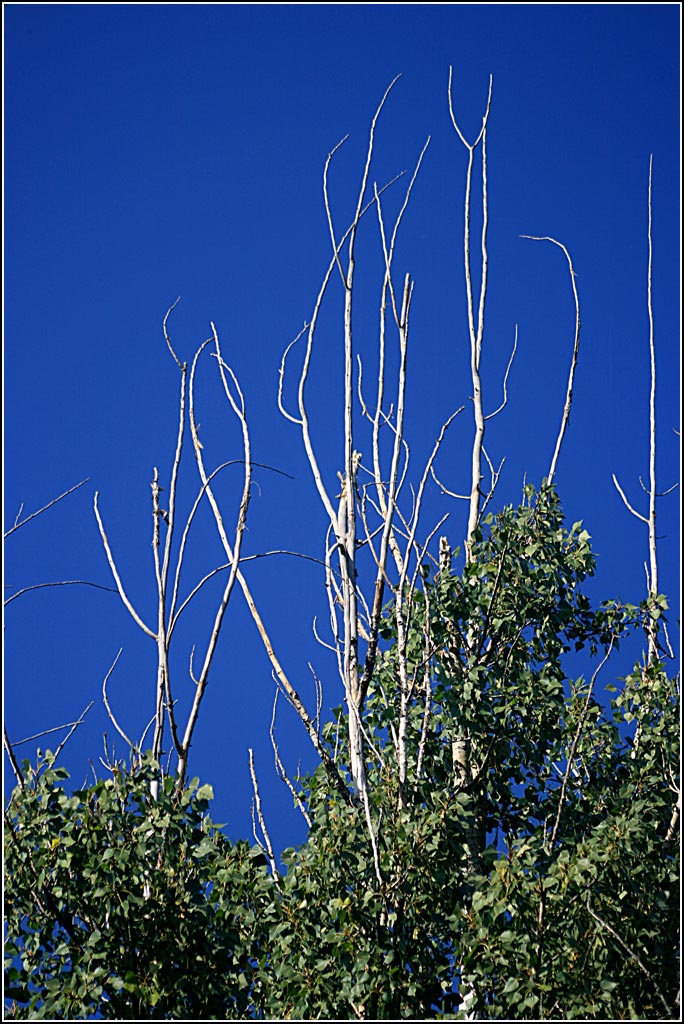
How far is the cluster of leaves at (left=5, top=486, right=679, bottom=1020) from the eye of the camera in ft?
9.92

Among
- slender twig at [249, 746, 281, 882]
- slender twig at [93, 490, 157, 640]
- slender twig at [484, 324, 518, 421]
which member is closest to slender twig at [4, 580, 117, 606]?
slender twig at [93, 490, 157, 640]

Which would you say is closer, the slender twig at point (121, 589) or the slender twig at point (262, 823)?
the slender twig at point (121, 589)

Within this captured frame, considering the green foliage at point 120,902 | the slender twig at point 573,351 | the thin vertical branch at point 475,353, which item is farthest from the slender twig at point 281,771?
the slender twig at point 573,351

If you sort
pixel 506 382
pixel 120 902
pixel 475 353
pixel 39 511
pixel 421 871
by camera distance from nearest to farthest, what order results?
pixel 120 902 < pixel 421 871 < pixel 39 511 < pixel 475 353 < pixel 506 382

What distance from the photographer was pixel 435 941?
324cm

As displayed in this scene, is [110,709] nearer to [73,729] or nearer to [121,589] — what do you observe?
[73,729]

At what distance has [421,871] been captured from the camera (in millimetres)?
3227

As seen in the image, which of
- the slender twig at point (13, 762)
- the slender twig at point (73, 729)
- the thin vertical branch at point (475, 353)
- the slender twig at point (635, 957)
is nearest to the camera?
the slender twig at point (635, 957)

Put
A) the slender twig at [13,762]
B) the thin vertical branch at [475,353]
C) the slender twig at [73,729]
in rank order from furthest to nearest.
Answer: the thin vertical branch at [475,353] → the slender twig at [73,729] → the slender twig at [13,762]

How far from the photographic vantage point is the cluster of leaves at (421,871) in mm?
3023

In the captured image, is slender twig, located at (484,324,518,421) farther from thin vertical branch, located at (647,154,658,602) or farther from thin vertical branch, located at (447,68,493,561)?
thin vertical branch, located at (647,154,658,602)

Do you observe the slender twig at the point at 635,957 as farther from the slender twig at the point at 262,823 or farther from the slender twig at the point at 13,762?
the slender twig at the point at 13,762

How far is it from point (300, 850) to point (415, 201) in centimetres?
197

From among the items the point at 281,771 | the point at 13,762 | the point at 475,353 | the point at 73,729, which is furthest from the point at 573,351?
the point at 13,762
